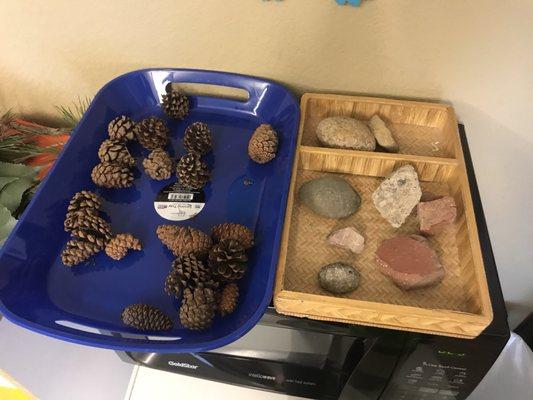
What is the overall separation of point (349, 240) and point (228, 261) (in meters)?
0.19

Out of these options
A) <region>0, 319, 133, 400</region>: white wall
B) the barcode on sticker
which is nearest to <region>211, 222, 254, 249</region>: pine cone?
the barcode on sticker

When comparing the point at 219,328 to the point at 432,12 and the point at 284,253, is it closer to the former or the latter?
the point at 284,253

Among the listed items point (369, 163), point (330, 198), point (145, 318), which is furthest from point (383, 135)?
point (145, 318)

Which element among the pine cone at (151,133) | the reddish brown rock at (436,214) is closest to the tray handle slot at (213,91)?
the pine cone at (151,133)

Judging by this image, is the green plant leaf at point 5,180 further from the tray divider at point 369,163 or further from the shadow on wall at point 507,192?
the shadow on wall at point 507,192

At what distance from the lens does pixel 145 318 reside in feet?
1.92

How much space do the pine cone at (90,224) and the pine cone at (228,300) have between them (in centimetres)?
23

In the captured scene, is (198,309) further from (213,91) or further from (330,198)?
(213,91)

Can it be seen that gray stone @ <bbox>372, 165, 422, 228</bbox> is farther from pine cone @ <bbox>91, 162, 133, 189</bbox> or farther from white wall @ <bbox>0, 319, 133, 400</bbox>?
white wall @ <bbox>0, 319, 133, 400</bbox>

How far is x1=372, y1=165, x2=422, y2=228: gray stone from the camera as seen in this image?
0.67 metres

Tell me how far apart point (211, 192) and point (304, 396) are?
45 cm

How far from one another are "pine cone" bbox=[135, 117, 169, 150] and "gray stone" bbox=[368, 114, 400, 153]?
1.33ft

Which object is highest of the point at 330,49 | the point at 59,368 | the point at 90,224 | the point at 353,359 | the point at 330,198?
the point at 330,49

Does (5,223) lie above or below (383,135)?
below
